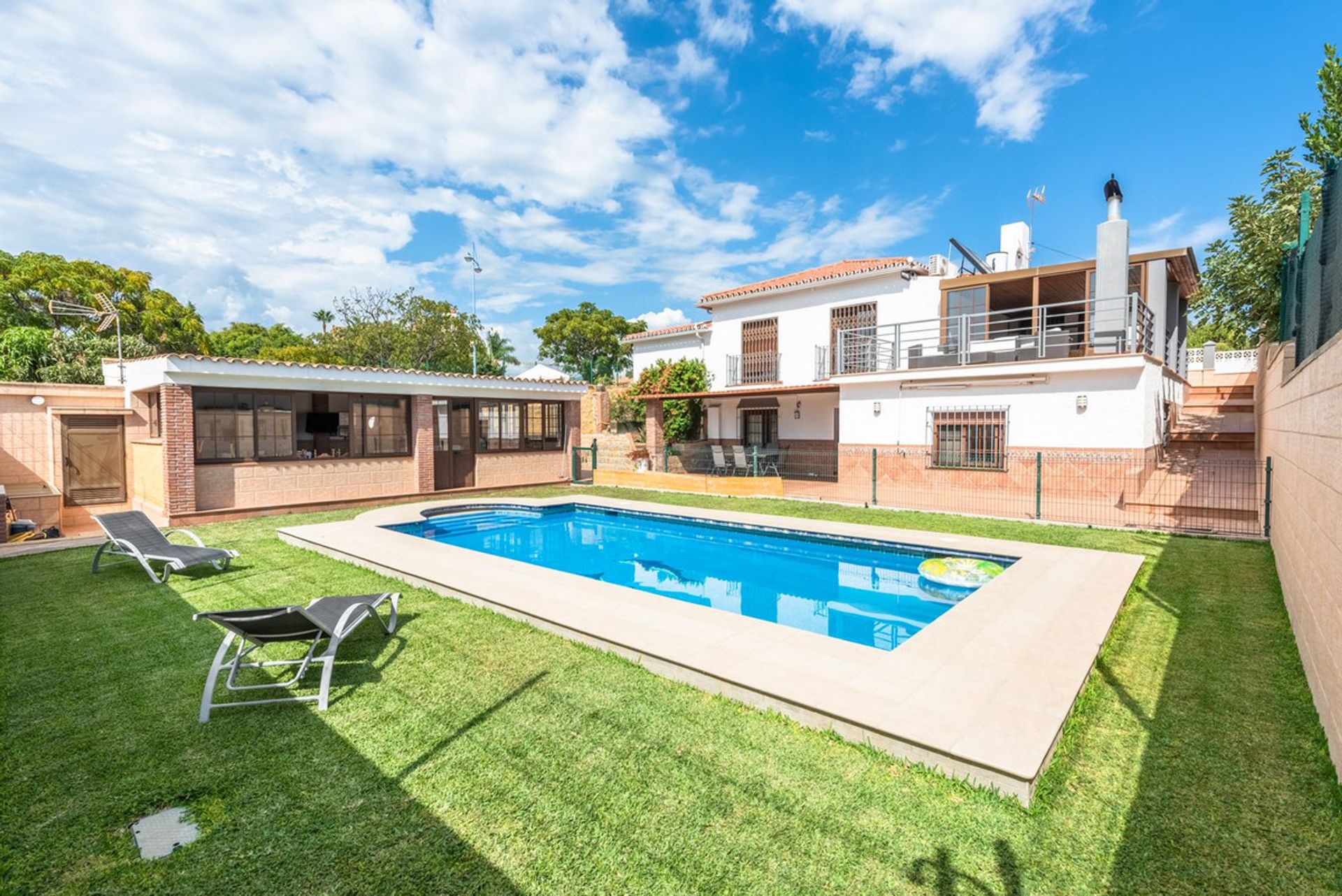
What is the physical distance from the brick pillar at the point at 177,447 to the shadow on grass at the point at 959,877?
1426 cm

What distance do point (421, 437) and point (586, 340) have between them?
99.4 feet

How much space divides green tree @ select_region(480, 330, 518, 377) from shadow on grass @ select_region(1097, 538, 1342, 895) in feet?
147

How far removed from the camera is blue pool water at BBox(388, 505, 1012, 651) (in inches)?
297

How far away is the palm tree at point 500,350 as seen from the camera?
49.6 metres

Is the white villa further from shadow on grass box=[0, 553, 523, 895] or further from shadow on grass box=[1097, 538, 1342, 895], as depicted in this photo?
shadow on grass box=[0, 553, 523, 895]

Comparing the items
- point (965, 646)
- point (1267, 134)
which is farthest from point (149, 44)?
point (1267, 134)

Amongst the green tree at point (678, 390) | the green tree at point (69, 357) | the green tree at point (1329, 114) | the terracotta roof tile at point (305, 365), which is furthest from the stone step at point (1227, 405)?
the green tree at point (69, 357)

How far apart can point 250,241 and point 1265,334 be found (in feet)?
135

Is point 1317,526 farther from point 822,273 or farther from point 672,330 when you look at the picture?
point 672,330

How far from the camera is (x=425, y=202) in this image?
2620cm

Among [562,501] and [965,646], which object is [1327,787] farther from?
[562,501]

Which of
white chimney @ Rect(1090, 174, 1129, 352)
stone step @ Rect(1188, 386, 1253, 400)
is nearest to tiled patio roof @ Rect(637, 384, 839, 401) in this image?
white chimney @ Rect(1090, 174, 1129, 352)

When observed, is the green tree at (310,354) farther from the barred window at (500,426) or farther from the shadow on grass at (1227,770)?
the shadow on grass at (1227,770)

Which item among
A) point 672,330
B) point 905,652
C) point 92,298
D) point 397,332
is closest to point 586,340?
point 397,332
